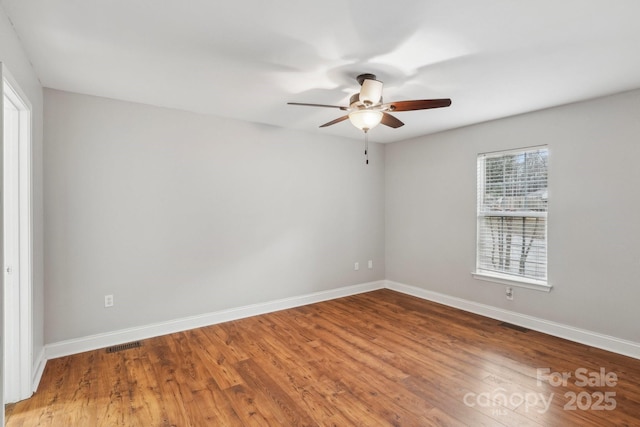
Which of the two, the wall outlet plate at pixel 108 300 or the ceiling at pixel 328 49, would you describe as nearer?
the ceiling at pixel 328 49

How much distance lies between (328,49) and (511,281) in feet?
10.9

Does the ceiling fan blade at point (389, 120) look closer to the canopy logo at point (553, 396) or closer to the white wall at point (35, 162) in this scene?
the canopy logo at point (553, 396)

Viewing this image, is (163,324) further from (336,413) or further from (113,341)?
(336,413)

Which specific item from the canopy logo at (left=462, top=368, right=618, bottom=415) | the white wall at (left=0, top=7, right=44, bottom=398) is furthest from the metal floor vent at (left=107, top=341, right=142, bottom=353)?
the canopy logo at (left=462, top=368, right=618, bottom=415)

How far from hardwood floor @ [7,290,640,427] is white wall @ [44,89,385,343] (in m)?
0.50

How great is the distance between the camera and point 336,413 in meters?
2.14

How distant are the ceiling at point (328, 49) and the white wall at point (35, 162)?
98 mm

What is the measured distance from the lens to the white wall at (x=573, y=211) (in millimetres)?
2967

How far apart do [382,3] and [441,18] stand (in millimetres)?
384

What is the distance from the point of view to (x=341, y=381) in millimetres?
2539

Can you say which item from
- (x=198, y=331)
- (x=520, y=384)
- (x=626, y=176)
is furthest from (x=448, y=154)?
(x=198, y=331)

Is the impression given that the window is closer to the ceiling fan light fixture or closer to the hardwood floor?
the hardwood floor

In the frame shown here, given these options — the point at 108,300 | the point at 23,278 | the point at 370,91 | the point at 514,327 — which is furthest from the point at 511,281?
the point at 23,278

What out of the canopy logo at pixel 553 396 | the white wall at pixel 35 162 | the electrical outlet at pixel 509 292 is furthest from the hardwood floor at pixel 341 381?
the white wall at pixel 35 162
